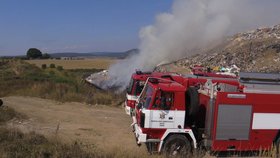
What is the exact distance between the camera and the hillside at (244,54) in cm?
3397

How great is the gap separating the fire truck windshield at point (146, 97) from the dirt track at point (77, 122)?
1.37 m

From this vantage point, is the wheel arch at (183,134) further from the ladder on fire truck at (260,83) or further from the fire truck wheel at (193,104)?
the ladder on fire truck at (260,83)

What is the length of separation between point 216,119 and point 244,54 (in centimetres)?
2468

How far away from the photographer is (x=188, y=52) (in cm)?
3859

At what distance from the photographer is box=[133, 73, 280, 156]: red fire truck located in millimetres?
12297

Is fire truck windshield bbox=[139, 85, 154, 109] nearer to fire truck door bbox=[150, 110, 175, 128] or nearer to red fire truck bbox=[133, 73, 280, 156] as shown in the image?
red fire truck bbox=[133, 73, 280, 156]

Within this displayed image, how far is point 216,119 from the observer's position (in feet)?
40.3

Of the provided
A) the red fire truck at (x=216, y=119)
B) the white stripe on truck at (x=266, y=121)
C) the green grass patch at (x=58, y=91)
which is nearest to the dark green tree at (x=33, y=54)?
the green grass patch at (x=58, y=91)

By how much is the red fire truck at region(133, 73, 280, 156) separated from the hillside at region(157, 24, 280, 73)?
19.7 m

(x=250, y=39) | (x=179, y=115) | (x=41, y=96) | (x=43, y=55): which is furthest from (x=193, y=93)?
(x=43, y=55)

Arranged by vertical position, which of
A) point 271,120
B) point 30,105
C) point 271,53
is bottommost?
point 30,105

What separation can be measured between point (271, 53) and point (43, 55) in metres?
95.6

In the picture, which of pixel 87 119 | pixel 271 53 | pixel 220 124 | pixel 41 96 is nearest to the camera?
pixel 220 124

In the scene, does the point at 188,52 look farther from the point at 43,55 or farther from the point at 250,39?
the point at 43,55
